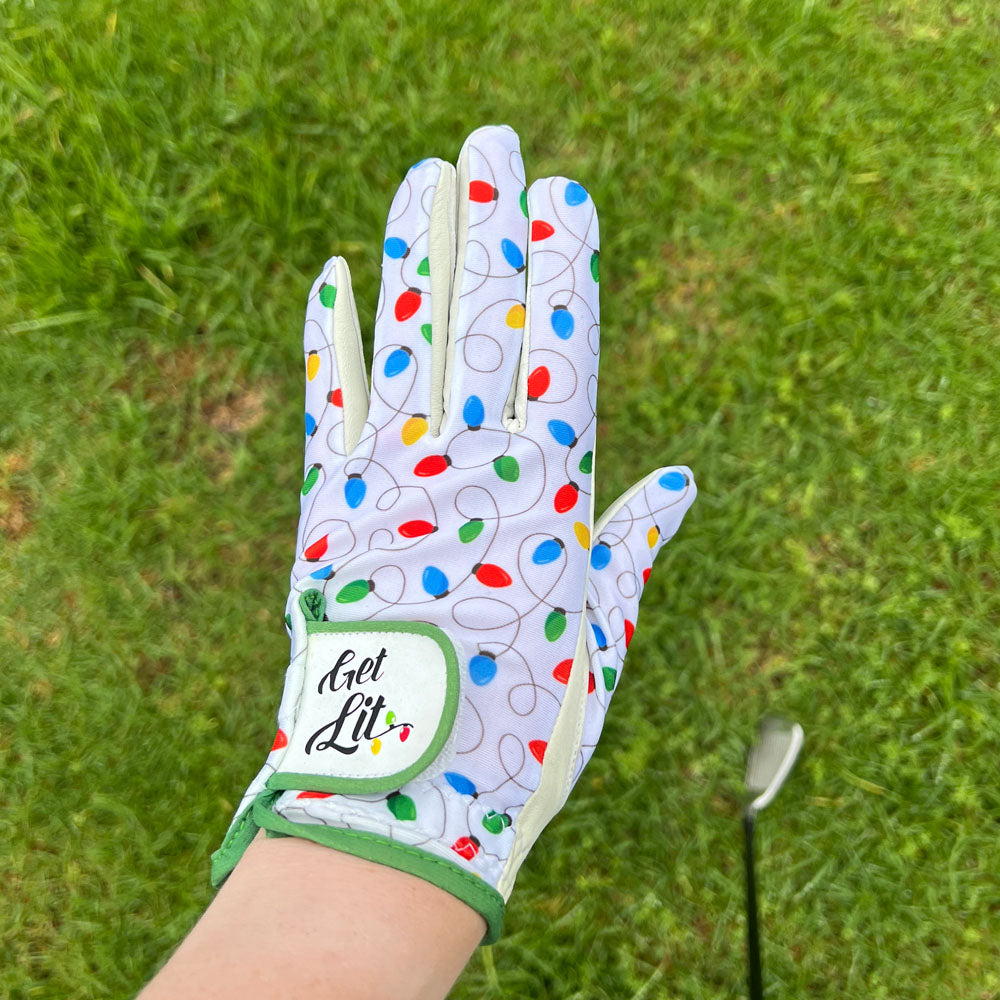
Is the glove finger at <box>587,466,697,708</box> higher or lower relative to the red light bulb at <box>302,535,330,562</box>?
higher

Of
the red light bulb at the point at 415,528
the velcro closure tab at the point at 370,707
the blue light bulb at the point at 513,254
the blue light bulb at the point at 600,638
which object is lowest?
the velcro closure tab at the point at 370,707

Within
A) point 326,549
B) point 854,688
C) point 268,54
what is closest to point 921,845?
point 854,688

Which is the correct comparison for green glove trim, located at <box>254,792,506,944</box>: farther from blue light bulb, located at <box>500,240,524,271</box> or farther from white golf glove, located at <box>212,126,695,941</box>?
blue light bulb, located at <box>500,240,524,271</box>

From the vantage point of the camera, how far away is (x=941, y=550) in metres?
2.00

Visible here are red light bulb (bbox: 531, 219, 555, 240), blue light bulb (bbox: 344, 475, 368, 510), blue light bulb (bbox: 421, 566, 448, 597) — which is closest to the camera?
blue light bulb (bbox: 421, 566, 448, 597)

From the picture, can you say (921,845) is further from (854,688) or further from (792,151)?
(792,151)

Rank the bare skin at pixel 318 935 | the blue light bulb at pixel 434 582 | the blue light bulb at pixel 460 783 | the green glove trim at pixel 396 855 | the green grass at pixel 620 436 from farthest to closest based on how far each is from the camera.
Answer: the green grass at pixel 620 436 < the blue light bulb at pixel 434 582 < the blue light bulb at pixel 460 783 < the green glove trim at pixel 396 855 < the bare skin at pixel 318 935

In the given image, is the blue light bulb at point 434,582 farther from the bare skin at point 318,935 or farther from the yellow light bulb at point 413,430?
the bare skin at point 318,935

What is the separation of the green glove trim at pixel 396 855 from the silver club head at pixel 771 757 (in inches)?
29.7

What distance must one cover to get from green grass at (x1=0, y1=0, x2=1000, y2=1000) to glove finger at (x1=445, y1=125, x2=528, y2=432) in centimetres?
35

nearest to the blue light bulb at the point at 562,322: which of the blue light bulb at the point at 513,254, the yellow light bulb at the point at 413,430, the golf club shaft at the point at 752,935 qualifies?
the blue light bulb at the point at 513,254

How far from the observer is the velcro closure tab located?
52.9 inches

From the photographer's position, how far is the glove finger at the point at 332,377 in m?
1.75

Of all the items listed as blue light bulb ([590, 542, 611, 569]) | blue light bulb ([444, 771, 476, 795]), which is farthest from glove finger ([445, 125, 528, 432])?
blue light bulb ([444, 771, 476, 795])
